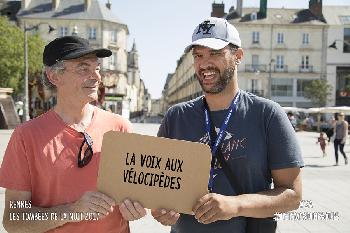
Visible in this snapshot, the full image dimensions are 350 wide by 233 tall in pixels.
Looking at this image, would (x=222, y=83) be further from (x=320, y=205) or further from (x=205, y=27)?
(x=320, y=205)

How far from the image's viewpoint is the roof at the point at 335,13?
6012 cm

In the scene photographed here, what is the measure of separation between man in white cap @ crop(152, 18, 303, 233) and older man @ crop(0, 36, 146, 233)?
1.16ft

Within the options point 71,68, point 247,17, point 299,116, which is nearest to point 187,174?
point 71,68

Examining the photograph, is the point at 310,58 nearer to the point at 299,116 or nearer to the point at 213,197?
the point at 299,116

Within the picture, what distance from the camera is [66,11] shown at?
63.9 m

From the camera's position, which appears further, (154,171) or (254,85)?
(254,85)

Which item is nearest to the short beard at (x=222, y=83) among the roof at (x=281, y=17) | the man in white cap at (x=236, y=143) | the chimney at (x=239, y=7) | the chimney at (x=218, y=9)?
the man in white cap at (x=236, y=143)

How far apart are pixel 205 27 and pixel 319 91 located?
53.3 metres

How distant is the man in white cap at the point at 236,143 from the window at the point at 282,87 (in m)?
57.6

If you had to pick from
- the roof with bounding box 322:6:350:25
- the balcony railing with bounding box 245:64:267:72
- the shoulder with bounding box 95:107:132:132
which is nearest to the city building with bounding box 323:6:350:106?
the roof with bounding box 322:6:350:25

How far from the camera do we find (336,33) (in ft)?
195

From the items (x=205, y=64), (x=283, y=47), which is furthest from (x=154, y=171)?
(x=283, y=47)

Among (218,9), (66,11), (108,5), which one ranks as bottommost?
(66,11)

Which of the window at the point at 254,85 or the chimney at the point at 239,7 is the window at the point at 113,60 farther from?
the window at the point at 254,85
